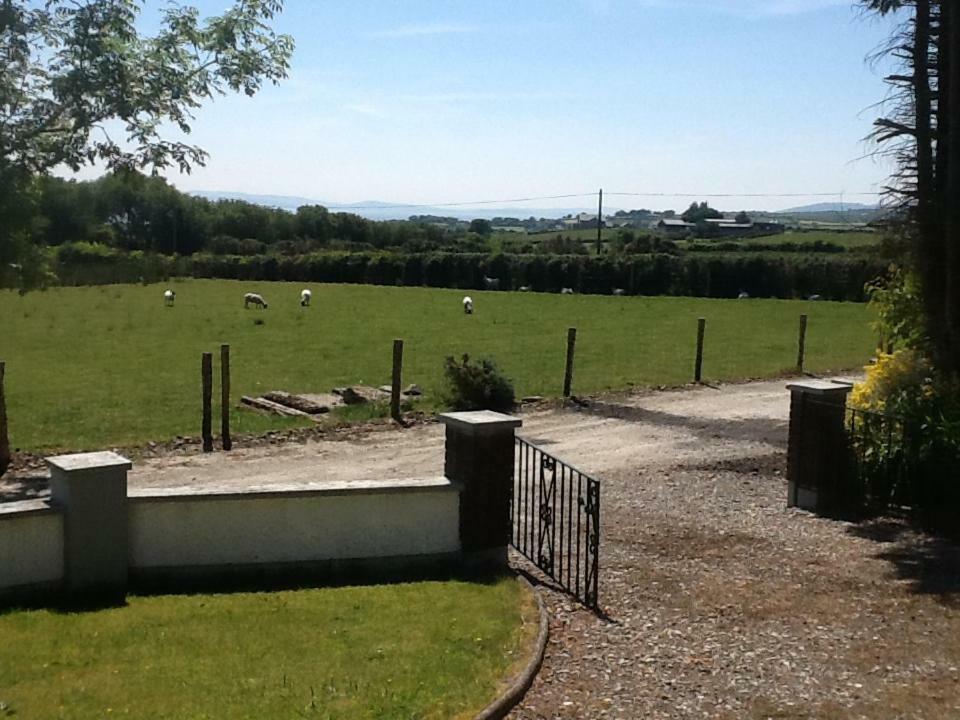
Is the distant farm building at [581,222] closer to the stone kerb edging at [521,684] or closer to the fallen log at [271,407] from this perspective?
the fallen log at [271,407]

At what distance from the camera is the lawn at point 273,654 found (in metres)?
5.54

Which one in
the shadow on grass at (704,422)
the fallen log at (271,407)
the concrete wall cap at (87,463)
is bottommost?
the fallen log at (271,407)

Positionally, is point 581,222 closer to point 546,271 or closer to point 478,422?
point 546,271

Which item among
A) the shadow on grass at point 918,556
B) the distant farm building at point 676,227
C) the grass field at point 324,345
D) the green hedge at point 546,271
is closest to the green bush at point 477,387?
the grass field at point 324,345

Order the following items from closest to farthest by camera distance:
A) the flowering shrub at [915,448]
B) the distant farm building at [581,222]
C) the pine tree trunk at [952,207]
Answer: the flowering shrub at [915,448], the pine tree trunk at [952,207], the distant farm building at [581,222]

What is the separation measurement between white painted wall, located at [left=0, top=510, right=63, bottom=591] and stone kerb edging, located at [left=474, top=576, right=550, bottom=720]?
134 inches

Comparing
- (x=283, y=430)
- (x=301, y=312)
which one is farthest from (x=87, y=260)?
(x=283, y=430)

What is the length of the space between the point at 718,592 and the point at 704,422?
9.15 metres

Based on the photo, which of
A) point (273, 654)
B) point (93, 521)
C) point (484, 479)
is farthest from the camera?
point (484, 479)

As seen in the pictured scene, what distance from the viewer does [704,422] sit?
17.0 metres

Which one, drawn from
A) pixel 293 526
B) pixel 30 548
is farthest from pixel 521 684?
pixel 30 548

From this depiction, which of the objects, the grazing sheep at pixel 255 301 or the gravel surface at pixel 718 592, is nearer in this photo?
the gravel surface at pixel 718 592

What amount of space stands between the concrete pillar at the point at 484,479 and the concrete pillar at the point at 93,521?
2.52 meters

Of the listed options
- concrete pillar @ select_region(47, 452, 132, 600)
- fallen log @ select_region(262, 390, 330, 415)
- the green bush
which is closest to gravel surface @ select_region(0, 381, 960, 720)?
fallen log @ select_region(262, 390, 330, 415)
